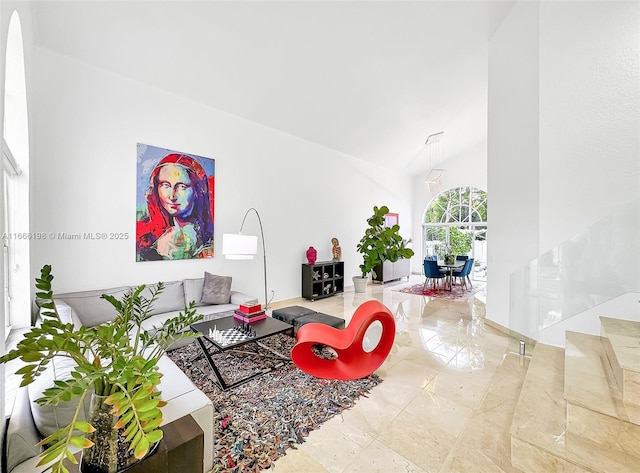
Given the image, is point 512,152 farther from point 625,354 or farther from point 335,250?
point 335,250

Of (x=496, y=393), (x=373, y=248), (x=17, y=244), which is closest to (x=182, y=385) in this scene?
(x=17, y=244)

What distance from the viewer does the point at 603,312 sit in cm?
299

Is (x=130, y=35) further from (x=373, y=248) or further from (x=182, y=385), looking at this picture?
(x=373, y=248)

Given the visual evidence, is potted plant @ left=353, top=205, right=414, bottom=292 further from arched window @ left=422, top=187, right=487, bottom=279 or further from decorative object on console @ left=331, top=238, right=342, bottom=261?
arched window @ left=422, top=187, right=487, bottom=279

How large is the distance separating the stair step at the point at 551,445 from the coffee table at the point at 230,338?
2.09m

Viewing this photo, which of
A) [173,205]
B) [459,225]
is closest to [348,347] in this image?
[173,205]

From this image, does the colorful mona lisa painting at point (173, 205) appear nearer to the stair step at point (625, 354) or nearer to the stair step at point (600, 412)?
the stair step at point (600, 412)

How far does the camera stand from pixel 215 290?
13.5 feet

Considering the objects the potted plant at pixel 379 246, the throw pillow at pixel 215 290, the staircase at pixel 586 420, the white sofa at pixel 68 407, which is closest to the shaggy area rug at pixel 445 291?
the potted plant at pixel 379 246

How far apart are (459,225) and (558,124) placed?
651 cm

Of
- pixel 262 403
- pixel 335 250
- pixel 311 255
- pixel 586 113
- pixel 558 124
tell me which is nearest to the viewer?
pixel 262 403

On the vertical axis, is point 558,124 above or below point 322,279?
above

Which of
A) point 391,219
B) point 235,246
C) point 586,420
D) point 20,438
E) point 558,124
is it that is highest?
point 558,124

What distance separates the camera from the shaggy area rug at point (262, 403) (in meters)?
1.91
